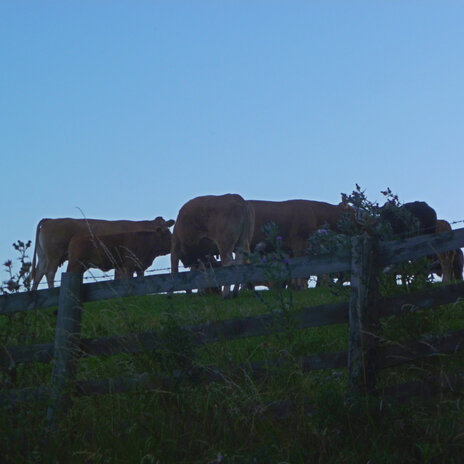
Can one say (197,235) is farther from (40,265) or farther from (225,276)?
(225,276)

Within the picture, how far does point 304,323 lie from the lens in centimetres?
608

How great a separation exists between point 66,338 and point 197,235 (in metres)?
11.3

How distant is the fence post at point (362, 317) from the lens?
5.92 m

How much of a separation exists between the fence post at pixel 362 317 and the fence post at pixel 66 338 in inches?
81.9

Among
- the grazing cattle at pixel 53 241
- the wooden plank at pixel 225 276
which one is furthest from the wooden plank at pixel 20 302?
the grazing cattle at pixel 53 241

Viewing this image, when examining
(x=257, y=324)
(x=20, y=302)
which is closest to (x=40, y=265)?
(x=20, y=302)

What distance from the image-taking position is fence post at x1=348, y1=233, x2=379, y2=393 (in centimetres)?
592

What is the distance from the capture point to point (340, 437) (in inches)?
204

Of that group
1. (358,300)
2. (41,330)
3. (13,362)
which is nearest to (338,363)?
(358,300)

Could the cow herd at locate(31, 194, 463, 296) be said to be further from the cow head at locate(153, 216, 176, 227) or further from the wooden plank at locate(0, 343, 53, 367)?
the wooden plank at locate(0, 343, 53, 367)

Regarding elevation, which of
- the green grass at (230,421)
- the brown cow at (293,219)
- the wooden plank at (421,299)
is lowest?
the green grass at (230,421)

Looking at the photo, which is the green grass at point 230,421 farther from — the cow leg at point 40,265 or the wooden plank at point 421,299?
the cow leg at point 40,265

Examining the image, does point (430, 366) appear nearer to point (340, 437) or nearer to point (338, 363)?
point (338, 363)

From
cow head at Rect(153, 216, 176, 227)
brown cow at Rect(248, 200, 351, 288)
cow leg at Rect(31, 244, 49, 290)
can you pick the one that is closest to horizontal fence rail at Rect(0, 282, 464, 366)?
brown cow at Rect(248, 200, 351, 288)
